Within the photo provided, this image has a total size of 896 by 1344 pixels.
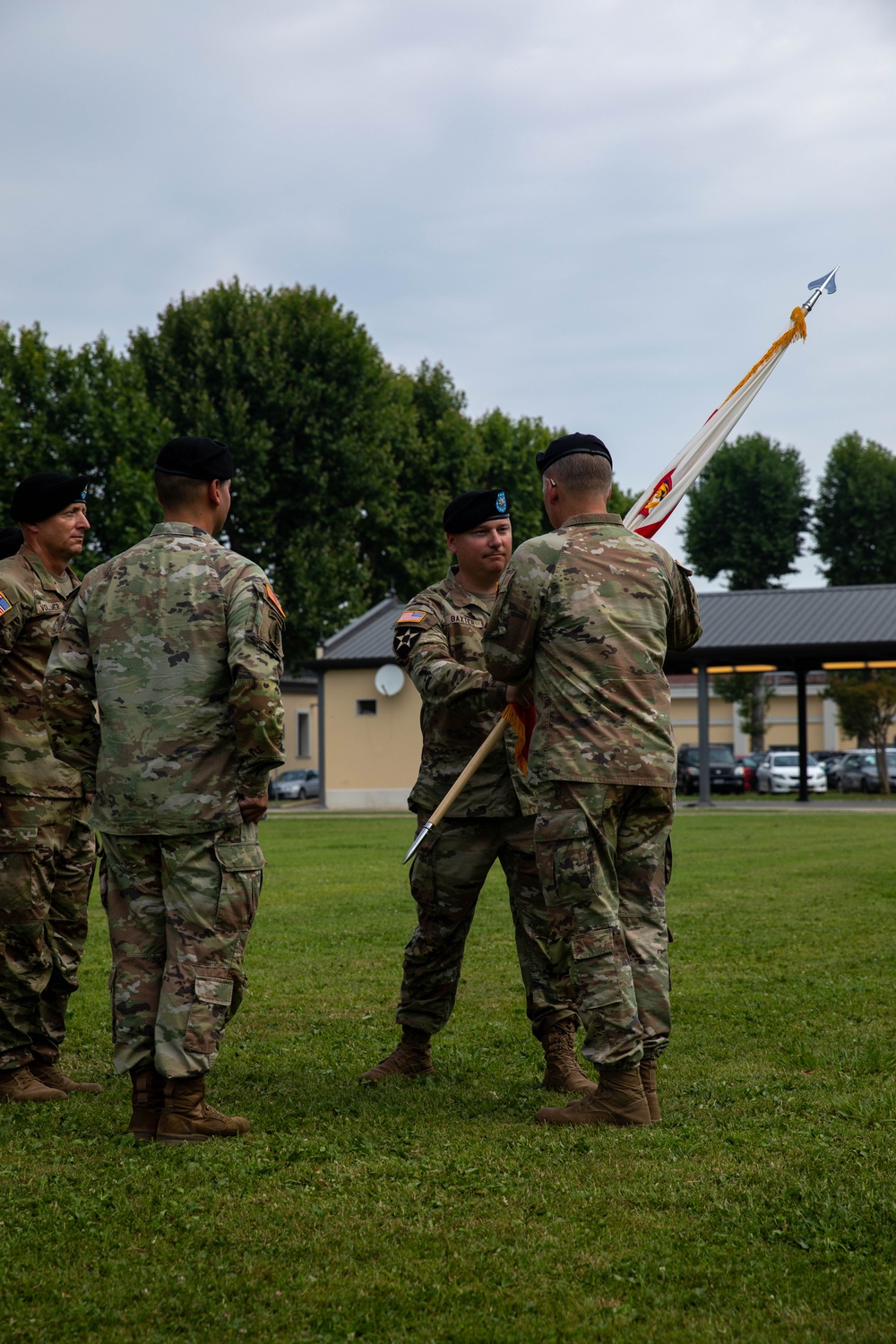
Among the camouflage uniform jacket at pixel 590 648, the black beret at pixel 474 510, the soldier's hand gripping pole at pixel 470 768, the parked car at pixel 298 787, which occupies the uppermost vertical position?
the black beret at pixel 474 510

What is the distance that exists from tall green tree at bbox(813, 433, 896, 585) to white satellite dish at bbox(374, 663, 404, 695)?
1326 inches

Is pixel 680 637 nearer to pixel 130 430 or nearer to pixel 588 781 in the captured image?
pixel 588 781

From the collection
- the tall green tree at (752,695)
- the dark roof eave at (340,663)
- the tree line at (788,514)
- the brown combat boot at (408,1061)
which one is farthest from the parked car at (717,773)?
the brown combat boot at (408,1061)

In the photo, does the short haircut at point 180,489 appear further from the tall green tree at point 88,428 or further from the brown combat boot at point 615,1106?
the tall green tree at point 88,428

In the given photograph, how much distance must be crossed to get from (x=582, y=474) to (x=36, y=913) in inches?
104

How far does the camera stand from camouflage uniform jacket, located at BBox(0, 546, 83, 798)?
505 cm

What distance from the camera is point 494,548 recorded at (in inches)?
215

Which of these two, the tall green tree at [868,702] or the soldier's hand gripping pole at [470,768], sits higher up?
the tall green tree at [868,702]

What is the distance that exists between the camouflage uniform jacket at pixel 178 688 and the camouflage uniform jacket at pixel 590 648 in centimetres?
88

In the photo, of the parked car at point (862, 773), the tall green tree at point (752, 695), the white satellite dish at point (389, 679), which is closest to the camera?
the white satellite dish at point (389, 679)

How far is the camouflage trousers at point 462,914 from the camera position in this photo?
5.19 m

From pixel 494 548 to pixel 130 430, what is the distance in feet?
83.6

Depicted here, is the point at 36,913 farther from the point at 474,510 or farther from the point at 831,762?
the point at 831,762

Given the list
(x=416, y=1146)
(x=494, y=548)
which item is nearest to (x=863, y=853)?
(x=494, y=548)
